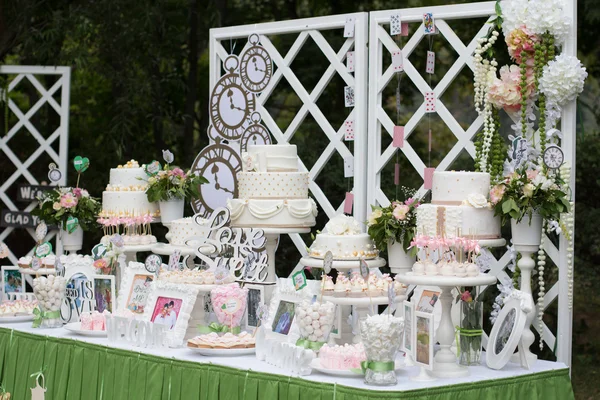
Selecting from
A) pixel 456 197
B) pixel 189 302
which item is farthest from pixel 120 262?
pixel 456 197

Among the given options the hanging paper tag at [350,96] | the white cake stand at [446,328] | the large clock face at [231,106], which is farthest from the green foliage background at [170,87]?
the white cake stand at [446,328]

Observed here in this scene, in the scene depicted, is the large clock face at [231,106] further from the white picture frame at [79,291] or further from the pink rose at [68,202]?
the white picture frame at [79,291]

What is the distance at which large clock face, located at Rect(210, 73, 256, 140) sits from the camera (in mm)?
5871

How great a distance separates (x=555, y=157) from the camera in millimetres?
4152

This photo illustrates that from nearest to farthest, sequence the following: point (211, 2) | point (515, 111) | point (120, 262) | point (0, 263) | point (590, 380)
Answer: point (515, 111) → point (120, 262) → point (590, 380) → point (0, 263) → point (211, 2)

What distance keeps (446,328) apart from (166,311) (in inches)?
51.0

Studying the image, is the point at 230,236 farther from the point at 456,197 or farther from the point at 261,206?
the point at 456,197

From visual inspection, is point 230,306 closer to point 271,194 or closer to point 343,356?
point 271,194

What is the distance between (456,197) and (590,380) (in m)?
4.12

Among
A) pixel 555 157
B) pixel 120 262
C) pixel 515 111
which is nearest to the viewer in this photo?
pixel 555 157

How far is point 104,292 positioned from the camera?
5074 mm

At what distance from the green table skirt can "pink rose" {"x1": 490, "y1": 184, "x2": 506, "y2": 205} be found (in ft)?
2.25

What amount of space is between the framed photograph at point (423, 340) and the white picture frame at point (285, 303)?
0.62 m

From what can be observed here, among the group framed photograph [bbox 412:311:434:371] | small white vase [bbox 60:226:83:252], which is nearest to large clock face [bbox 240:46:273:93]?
small white vase [bbox 60:226:83:252]
